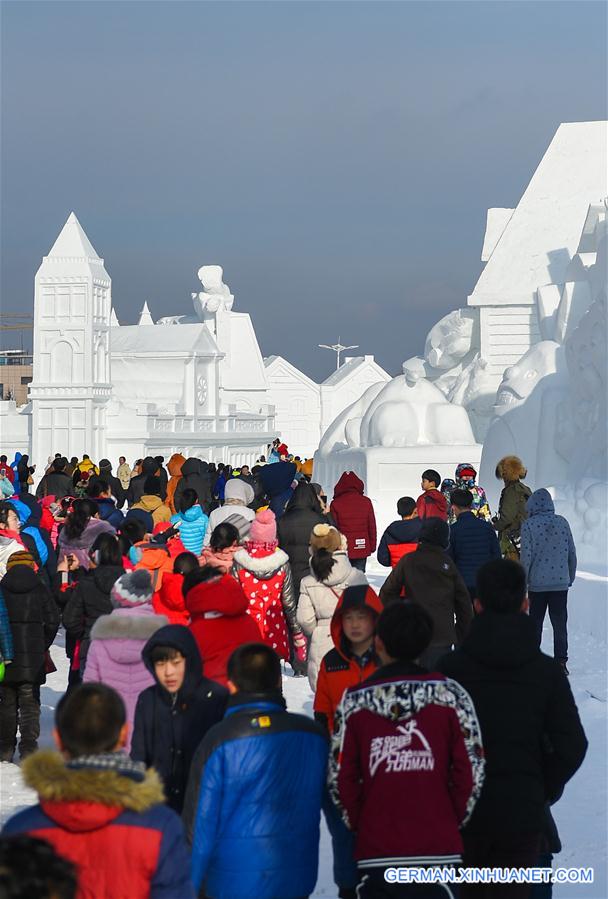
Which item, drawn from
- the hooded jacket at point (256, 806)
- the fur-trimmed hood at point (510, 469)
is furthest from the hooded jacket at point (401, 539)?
the hooded jacket at point (256, 806)

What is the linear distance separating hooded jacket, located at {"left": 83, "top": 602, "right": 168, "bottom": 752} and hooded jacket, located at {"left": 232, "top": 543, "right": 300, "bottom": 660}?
253cm

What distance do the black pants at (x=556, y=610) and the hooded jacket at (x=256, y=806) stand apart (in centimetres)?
549

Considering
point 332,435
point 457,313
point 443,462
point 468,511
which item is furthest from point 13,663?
point 457,313

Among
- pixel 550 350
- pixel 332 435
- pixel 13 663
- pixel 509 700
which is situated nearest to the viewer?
pixel 509 700

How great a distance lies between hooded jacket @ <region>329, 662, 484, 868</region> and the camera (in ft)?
12.9

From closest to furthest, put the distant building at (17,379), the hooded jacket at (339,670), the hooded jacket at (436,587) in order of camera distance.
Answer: the hooded jacket at (339,670) < the hooded jacket at (436,587) < the distant building at (17,379)

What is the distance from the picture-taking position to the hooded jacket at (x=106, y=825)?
304 cm

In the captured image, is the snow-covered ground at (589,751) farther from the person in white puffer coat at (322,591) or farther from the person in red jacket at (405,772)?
the person in red jacket at (405,772)

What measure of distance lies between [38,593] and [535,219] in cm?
2434

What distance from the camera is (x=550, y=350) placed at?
22.0m

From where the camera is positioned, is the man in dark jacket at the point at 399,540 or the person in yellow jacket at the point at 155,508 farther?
the person in yellow jacket at the point at 155,508

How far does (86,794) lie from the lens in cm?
303

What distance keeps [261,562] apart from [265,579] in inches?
5.5

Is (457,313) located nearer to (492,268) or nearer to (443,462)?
(492,268)
